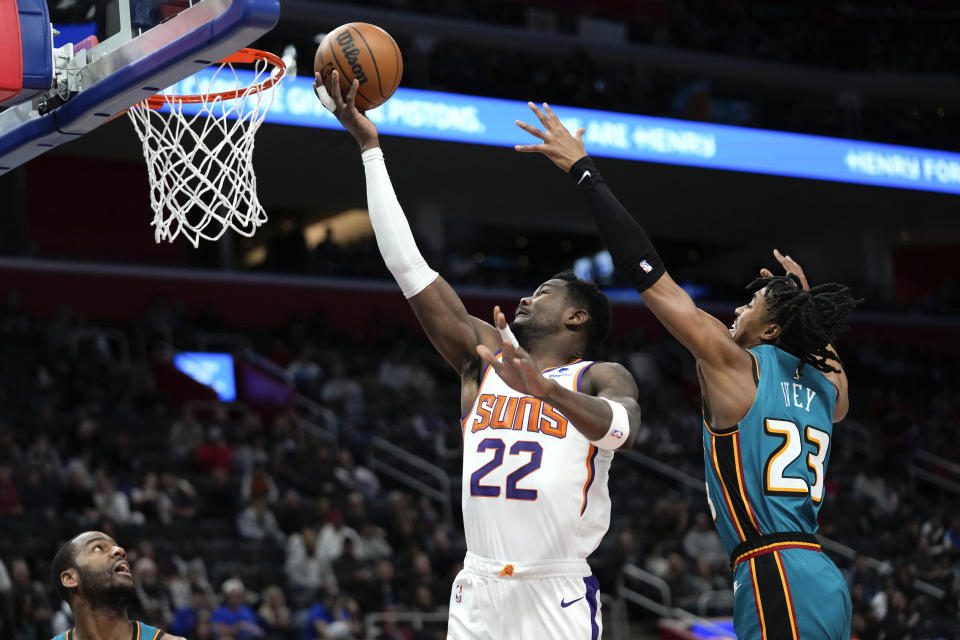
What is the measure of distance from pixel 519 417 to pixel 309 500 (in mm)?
8936

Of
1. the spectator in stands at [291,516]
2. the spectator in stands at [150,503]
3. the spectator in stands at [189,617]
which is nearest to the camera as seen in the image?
the spectator in stands at [189,617]

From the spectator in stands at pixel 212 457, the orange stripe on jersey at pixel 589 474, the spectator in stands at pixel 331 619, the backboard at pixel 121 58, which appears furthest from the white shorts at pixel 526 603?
the spectator in stands at pixel 212 457

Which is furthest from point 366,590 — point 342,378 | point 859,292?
point 859,292

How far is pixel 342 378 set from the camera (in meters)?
15.9

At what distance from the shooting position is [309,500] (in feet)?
41.5

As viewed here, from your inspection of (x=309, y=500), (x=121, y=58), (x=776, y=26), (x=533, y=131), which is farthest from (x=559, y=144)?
(x=776, y=26)

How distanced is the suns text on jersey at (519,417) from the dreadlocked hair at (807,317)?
790mm

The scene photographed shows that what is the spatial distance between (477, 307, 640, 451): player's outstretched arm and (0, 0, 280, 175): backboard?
1220 millimetres

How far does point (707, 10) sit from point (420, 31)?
622 centimetres

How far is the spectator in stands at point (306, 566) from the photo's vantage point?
1102 centimetres

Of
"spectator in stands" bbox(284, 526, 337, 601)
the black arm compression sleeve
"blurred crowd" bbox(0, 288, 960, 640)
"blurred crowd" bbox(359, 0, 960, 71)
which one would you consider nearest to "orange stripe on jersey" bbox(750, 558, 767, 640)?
the black arm compression sleeve

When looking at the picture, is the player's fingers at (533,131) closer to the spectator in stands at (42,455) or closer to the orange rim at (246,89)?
the orange rim at (246,89)

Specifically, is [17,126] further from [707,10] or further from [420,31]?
[707,10]

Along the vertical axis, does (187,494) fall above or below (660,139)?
below
